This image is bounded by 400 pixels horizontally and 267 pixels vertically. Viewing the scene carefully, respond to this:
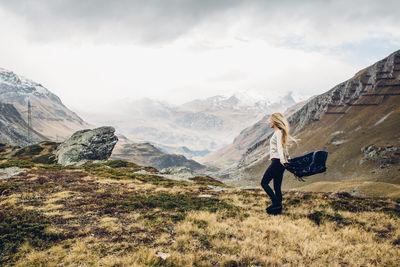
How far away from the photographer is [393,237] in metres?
8.09

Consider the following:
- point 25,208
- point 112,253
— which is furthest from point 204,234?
point 25,208

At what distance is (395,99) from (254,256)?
228303 millimetres

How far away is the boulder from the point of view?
5216 cm

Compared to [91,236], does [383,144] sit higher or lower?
lower

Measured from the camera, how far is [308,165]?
1045cm

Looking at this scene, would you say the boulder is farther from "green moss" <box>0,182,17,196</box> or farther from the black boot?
the black boot

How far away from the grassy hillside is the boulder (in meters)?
43.4

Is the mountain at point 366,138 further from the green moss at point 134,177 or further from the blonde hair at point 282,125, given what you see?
the blonde hair at point 282,125

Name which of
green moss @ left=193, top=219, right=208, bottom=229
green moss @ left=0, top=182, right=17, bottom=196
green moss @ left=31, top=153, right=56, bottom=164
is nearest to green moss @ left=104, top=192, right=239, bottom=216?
green moss @ left=193, top=219, right=208, bottom=229

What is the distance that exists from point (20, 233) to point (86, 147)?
52932 mm

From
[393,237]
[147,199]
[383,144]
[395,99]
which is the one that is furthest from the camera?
[395,99]

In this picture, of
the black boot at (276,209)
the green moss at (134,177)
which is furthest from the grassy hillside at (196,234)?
the green moss at (134,177)

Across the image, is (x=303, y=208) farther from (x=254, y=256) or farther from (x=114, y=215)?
(x=114, y=215)

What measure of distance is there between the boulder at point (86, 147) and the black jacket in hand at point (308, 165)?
50219 millimetres
